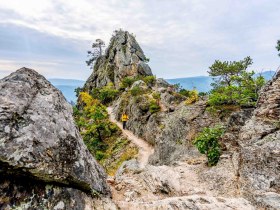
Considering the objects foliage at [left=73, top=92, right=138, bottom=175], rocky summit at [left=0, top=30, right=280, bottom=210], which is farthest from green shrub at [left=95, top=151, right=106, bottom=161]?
rocky summit at [left=0, top=30, right=280, bottom=210]

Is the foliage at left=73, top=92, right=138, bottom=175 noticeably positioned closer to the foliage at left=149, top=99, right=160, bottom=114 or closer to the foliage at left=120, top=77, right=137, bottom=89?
the foliage at left=149, top=99, right=160, bottom=114

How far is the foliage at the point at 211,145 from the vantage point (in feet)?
42.0

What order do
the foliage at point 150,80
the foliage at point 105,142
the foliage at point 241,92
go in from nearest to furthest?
the foliage at point 241,92 < the foliage at point 105,142 < the foliage at point 150,80

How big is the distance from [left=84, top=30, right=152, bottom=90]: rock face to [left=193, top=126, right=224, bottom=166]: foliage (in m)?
46.9

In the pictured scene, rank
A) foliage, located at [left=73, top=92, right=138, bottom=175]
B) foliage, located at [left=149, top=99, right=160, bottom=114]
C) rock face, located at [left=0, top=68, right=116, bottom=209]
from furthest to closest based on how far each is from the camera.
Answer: foliage, located at [left=149, top=99, right=160, bottom=114] → foliage, located at [left=73, top=92, right=138, bottom=175] → rock face, located at [left=0, top=68, right=116, bottom=209]

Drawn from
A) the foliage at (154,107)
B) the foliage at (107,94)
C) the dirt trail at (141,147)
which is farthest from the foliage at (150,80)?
the foliage at (154,107)

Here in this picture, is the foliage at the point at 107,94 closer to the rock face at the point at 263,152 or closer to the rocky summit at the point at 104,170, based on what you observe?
the rocky summit at the point at 104,170

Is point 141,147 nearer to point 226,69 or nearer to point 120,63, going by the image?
point 226,69

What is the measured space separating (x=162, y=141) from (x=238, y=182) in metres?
14.7

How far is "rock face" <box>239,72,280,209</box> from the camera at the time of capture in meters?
8.43

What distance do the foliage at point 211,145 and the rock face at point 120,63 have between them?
46890 millimetres

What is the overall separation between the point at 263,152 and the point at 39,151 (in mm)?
7919

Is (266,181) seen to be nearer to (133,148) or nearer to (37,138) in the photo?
(37,138)

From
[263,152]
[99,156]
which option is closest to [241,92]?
[263,152]
